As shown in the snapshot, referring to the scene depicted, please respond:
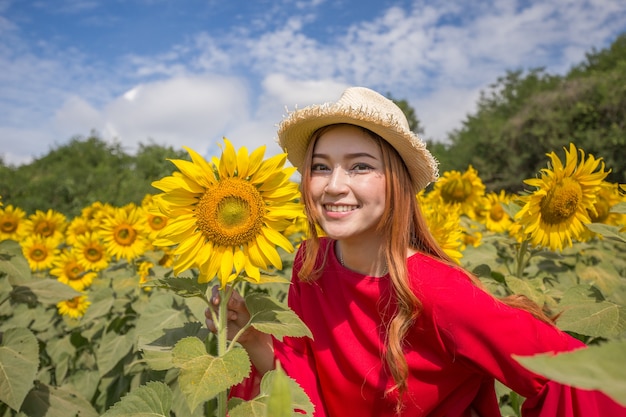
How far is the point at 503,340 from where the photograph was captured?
166 cm

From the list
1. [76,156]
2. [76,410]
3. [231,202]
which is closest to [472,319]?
[231,202]

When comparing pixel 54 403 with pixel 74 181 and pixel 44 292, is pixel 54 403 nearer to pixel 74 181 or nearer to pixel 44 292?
pixel 44 292

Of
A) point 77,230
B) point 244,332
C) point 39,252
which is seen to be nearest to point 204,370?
point 244,332

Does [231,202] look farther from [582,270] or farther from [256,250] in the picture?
[582,270]

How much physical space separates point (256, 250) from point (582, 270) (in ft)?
7.43

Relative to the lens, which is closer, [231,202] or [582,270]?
[231,202]

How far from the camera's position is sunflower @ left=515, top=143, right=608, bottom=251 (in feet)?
8.48

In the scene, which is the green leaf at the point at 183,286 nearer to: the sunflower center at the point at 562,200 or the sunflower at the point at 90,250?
the sunflower center at the point at 562,200

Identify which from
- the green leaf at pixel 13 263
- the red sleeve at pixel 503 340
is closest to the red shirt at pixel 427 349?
the red sleeve at pixel 503 340

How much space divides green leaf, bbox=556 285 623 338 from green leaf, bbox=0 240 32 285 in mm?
2474

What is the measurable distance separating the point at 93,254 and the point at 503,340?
4.16 m

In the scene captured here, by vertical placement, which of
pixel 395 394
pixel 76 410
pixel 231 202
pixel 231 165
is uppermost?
pixel 231 165

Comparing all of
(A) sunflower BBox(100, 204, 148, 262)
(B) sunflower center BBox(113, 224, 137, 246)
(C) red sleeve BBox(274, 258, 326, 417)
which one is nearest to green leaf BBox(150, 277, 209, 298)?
(C) red sleeve BBox(274, 258, 326, 417)

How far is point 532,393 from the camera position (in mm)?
1692
